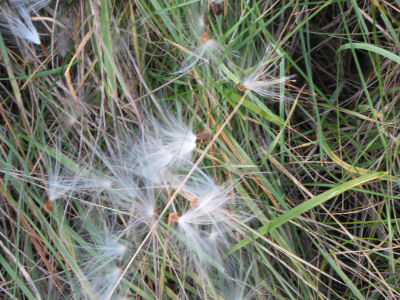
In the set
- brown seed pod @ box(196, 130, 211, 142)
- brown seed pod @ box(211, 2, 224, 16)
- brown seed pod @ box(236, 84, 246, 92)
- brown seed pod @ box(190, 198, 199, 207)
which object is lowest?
brown seed pod @ box(190, 198, 199, 207)

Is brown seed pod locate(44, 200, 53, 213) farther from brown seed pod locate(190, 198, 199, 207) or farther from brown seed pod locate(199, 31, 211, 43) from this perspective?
brown seed pod locate(199, 31, 211, 43)

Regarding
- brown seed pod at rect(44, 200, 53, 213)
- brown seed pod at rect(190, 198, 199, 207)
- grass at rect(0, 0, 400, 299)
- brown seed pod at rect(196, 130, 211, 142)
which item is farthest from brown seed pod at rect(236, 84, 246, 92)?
brown seed pod at rect(44, 200, 53, 213)

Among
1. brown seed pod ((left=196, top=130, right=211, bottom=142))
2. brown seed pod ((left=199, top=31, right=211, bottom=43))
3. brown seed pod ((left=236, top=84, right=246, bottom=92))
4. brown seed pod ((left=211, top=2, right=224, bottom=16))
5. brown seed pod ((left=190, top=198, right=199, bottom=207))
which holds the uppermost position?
brown seed pod ((left=211, top=2, right=224, bottom=16))

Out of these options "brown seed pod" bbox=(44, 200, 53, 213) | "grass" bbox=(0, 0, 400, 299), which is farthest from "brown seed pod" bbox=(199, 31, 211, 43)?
"brown seed pod" bbox=(44, 200, 53, 213)

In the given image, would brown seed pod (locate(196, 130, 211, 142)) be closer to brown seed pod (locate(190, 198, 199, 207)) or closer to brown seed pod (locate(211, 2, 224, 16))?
brown seed pod (locate(190, 198, 199, 207))

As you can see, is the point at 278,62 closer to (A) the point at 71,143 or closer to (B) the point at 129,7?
(B) the point at 129,7

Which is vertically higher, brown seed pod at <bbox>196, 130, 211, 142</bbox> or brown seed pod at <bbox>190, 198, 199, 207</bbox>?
brown seed pod at <bbox>196, 130, 211, 142</bbox>
